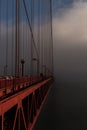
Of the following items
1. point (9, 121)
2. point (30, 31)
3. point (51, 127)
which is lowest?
point (51, 127)

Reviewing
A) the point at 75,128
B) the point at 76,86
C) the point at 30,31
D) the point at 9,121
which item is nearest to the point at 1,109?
the point at 9,121

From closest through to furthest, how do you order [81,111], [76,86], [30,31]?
[30,31] → [81,111] → [76,86]

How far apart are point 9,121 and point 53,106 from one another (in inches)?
1589

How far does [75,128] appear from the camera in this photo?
34062mm

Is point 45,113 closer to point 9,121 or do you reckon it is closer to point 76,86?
point 9,121

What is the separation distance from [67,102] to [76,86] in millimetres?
29137

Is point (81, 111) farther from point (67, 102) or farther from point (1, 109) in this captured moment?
point (1, 109)

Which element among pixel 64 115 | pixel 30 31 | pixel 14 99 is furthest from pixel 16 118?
pixel 64 115

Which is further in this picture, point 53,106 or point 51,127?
point 53,106

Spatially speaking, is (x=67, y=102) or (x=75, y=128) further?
(x=67, y=102)

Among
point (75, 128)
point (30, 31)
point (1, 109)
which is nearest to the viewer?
point (1, 109)

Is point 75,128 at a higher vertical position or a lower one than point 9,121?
lower

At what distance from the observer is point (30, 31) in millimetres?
22141

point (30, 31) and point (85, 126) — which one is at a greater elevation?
point (30, 31)
